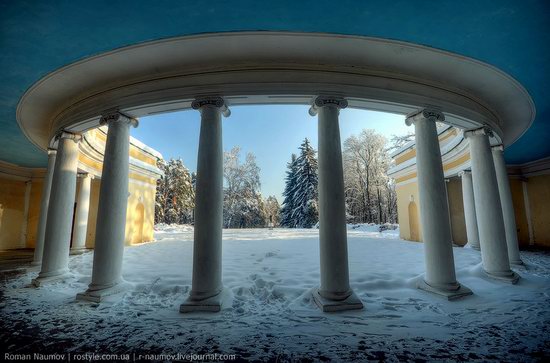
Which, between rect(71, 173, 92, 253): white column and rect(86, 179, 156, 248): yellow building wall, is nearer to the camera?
rect(71, 173, 92, 253): white column

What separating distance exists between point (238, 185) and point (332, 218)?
3122 cm

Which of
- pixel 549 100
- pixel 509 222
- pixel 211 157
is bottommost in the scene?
pixel 509 222

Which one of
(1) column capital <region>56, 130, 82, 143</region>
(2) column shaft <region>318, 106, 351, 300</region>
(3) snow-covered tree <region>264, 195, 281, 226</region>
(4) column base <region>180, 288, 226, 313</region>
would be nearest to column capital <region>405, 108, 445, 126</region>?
(2) column shaft <region>318, 106, 351, 300</region>

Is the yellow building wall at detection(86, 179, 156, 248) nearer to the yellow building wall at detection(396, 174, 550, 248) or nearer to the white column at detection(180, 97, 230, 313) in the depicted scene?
the white column at detection(180, 97, 230, 313)

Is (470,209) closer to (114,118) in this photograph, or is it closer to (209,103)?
(209,103)

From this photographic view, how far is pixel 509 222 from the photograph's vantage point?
9.03 m

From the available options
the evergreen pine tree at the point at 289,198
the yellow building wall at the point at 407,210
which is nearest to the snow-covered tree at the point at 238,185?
the evergreen pine tree at the point at 289,198

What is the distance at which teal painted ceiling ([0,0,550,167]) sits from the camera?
413cm

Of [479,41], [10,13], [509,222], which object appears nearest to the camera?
[10,13]

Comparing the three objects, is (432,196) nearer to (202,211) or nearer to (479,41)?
(479,41)

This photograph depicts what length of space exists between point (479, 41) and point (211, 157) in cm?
594

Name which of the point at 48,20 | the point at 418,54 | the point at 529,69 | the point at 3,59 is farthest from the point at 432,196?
the point at 3,59

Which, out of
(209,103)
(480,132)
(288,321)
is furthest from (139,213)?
(480,132)

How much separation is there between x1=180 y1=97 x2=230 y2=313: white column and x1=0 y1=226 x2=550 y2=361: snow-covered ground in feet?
1.22
